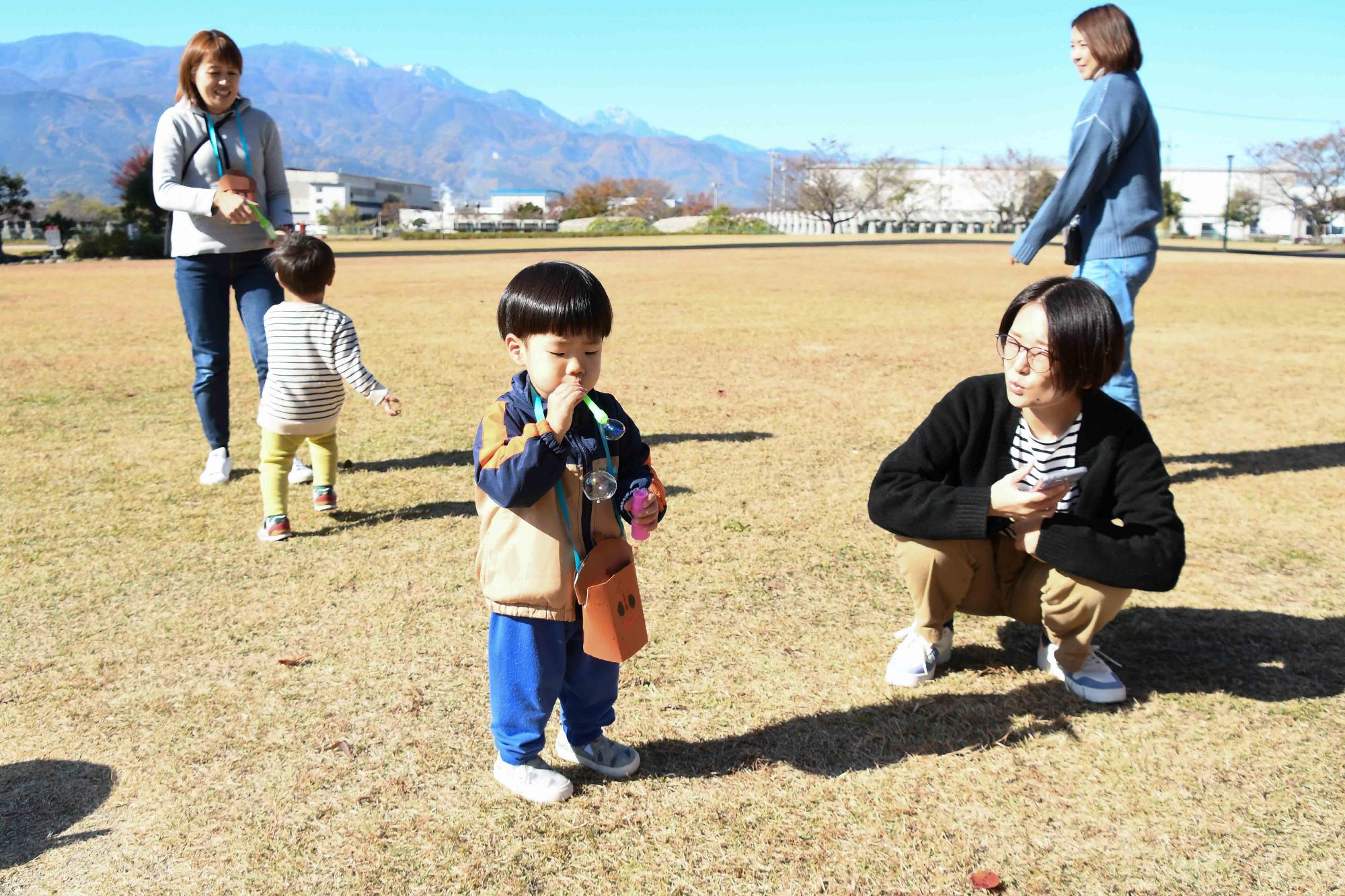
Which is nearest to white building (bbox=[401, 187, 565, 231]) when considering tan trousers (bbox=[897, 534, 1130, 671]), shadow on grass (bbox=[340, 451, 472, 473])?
shadow on grass (bbox=[340, 451, 472, 473])

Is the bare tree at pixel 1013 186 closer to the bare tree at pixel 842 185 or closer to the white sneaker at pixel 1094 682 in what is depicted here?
the bare tree at pixel 842 185

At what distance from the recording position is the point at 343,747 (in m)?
2.54

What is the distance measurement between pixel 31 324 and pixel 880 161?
9239 centimetres

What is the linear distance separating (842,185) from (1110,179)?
92.5 meters

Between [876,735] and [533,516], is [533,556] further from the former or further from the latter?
[876,735]

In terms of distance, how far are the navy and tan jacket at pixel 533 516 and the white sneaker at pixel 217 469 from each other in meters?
3.32

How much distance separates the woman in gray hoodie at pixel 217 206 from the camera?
458 cm

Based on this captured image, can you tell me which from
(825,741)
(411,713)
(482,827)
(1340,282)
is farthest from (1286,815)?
(1340,282)

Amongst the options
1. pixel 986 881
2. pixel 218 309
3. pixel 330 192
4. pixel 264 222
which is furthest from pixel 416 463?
pixel 330 192

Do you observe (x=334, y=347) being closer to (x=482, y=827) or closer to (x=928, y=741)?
(x=482, y=827)

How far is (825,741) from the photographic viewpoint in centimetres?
260

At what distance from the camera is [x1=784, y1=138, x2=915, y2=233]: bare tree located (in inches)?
3605

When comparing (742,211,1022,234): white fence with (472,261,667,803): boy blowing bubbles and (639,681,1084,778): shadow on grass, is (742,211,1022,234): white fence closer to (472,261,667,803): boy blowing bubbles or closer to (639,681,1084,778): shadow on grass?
(639,681,1084,778): shadow on grass

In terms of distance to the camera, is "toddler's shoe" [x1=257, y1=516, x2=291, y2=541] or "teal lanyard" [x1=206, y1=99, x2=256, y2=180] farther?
"teal lanyard" [x1=206, y1=99, x2=256, y2=180]
